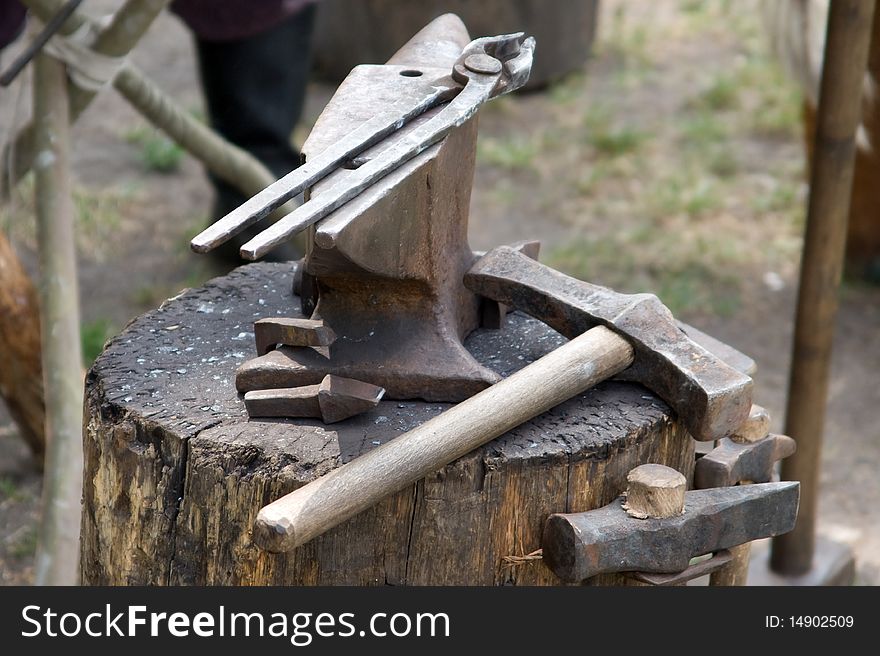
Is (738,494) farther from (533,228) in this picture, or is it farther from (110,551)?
(533,228)

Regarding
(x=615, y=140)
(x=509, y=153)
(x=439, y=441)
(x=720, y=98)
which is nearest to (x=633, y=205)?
(x=615, y=140)

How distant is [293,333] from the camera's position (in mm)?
1581

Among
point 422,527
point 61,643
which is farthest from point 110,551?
point 422,527

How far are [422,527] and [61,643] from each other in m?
0.51

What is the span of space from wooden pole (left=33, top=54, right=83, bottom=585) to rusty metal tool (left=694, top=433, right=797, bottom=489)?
1135mm

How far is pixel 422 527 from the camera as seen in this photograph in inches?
60.7

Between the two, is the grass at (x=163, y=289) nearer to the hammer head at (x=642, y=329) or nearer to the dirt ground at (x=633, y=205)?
the dirt ground at (x=633, y=205)

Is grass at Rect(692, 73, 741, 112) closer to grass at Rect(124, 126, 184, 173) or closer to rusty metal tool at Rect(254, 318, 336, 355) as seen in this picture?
grass at Rect(124, 126, 184, 173)

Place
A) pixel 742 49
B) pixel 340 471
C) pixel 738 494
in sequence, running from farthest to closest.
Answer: pixel 742 49 < pixel 738 494 < pixel 340 471

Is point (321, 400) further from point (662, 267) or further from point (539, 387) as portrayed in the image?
point (662, 267)

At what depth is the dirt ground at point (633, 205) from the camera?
3443 millimetres

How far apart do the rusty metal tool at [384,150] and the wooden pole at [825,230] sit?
0.80 meters

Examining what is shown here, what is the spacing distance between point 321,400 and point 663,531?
1.59ft

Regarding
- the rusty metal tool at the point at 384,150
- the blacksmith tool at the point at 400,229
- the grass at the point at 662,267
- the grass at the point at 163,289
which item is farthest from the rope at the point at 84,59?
the grass at the point at 662,267
